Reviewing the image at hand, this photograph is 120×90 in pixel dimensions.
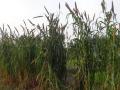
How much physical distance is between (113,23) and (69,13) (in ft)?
2.90

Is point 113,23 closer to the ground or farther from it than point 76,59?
farther from it

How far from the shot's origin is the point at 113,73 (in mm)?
6094

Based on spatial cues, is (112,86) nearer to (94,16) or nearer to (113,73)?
(113,73)

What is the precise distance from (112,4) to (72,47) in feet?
3.85

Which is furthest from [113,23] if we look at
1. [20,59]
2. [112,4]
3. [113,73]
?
[20,59]

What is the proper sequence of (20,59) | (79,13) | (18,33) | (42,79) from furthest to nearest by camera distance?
(18,33), (20,59), (42,79), (79,13)

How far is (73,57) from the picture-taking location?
22.8ft

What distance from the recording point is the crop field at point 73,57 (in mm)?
6258

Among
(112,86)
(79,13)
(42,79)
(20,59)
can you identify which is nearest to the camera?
(112,86)

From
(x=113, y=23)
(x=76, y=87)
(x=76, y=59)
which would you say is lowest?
(x=76, y=87)

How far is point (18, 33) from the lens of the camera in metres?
10.6

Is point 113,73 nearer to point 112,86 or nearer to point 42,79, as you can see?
point 112,86

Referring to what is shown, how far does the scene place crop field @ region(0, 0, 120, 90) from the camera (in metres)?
6.26

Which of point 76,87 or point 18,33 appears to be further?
point 18,33
